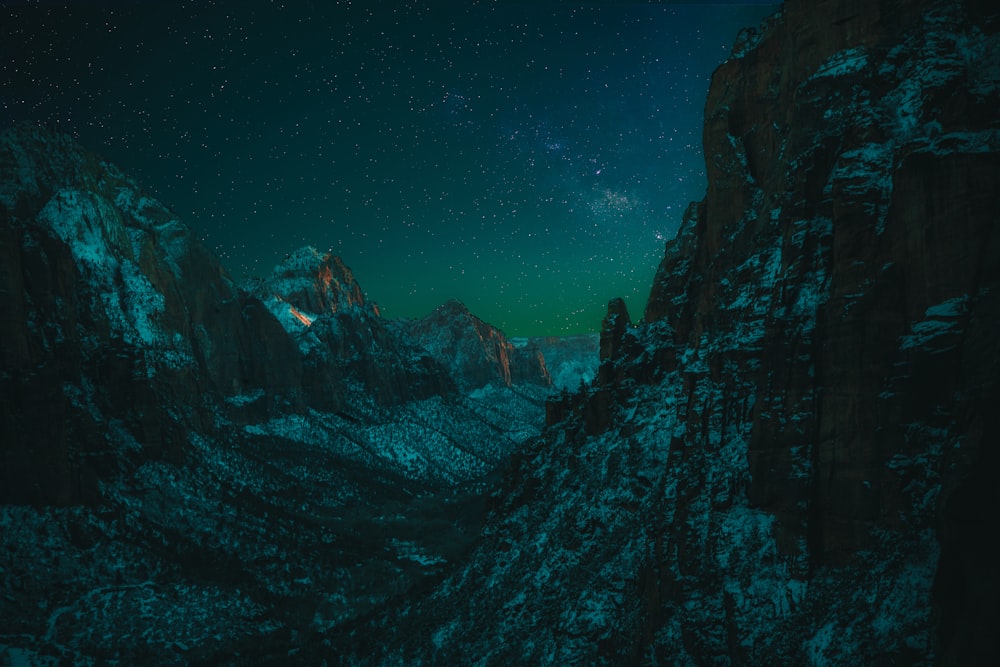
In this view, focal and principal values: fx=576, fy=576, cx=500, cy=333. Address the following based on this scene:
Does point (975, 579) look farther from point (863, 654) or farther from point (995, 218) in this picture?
point (995, 218)

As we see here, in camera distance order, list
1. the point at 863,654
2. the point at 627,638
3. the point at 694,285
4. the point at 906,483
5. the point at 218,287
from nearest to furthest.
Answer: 1. the point at 863,654
2. the point at 906,483
3. the point at 627,638
4. the point at 694,285
5. the point at 218,287

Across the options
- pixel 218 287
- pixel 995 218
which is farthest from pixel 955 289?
pixel 218 287

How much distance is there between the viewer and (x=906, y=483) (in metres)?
27.8

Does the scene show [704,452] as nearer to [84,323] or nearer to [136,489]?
[136,489]

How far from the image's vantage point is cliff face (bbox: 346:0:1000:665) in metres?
25.5

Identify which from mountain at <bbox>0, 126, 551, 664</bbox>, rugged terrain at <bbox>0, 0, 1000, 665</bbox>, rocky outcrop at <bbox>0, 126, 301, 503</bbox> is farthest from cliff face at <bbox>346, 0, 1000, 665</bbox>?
rocky outcrop at <bbox>0, 126, 301, 503</bbox>

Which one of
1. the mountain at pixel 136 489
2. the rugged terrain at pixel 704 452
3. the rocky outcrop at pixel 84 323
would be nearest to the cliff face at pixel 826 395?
the rugged terrain at pixel 704 452

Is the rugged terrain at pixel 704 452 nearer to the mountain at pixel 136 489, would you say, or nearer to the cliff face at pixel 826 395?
the cliff face at pixel 826 395

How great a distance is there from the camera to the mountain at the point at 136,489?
70.1m

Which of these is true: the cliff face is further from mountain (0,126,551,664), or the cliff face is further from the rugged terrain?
mountain (0,126,551,664)

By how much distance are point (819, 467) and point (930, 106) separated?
1964cm

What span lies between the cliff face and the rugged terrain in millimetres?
143

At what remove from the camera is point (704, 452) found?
40.2 m

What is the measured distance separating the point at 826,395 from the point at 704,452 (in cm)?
1061
